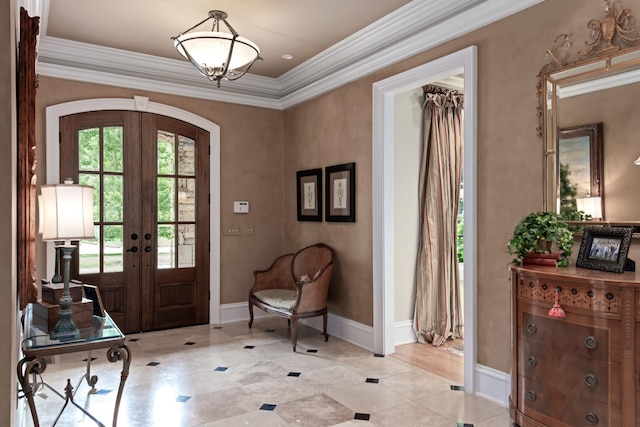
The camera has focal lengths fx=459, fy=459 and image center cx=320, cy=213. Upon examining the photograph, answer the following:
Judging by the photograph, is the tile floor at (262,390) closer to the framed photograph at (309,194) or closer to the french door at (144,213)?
the french door at (144,213)

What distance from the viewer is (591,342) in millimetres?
2342

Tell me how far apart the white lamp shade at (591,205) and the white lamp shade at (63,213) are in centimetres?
294

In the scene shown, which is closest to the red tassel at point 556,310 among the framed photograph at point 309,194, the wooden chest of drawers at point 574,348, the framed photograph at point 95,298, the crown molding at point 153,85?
the wooden chest of drawers at point 574,348

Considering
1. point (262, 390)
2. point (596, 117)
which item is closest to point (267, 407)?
point (262, 390)

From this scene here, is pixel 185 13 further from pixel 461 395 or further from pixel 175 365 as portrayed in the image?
pixel 461 395

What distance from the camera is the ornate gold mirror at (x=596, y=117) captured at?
2635 mm

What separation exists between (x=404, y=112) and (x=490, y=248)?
207cm

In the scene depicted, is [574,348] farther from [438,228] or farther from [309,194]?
[309,194]

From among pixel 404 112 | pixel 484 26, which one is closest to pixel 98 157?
pixel 404 112

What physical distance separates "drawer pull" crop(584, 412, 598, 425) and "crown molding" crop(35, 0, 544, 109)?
2.56m

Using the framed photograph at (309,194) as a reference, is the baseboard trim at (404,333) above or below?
below

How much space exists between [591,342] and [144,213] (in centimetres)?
451
